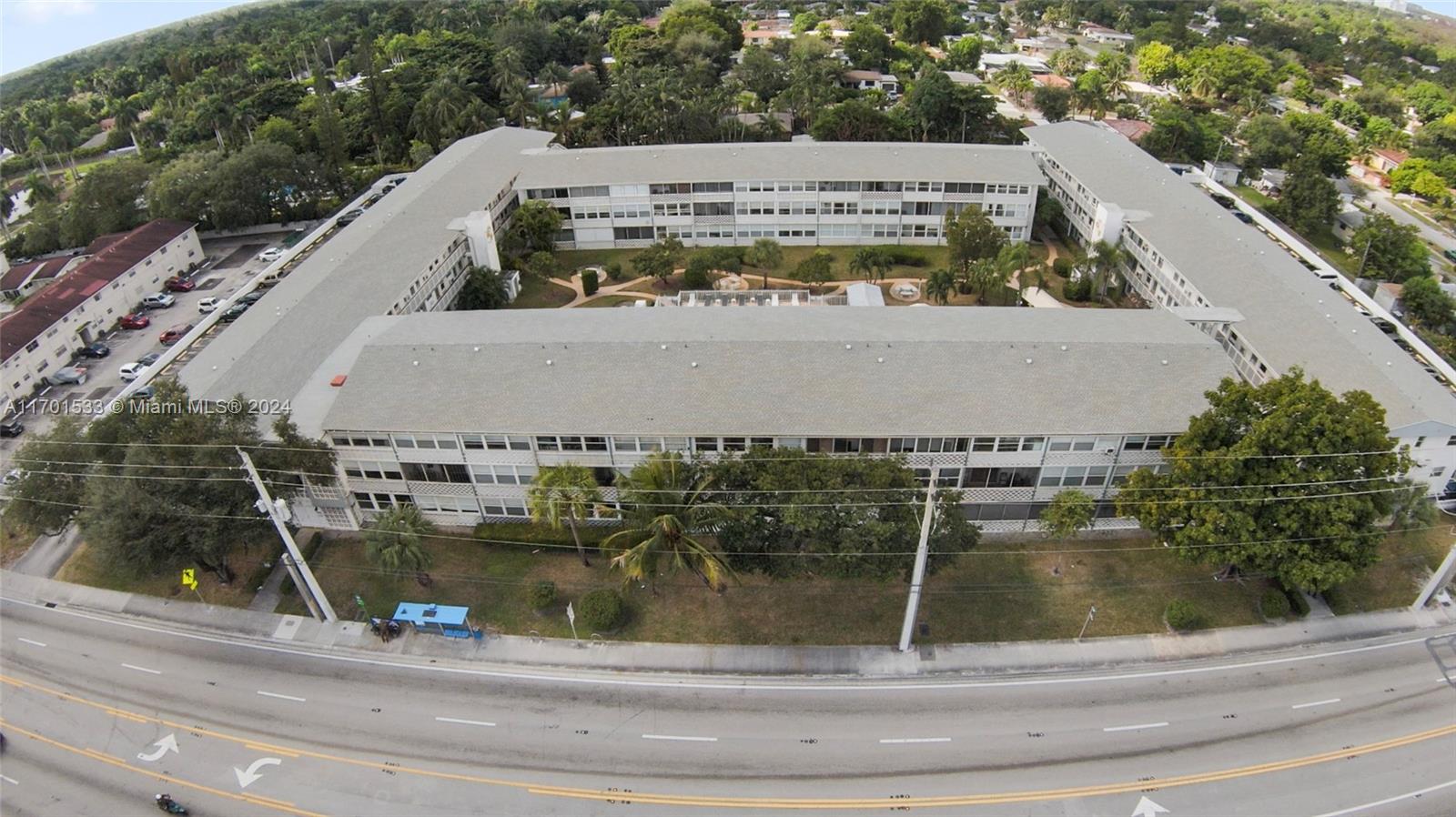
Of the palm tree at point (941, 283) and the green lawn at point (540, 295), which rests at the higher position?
the palm tree at point (941, 283)

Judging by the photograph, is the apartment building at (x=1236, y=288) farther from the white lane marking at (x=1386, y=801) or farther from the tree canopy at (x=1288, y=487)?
the white lane marking at (x=1386, y=801)

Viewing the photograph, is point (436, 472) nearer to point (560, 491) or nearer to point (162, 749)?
point (560, 491)

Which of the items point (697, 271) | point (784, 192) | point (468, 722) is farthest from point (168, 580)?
point (784, 192)

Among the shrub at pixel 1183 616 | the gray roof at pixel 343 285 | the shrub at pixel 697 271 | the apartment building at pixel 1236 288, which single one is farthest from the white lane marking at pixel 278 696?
the apartment building at pixel 1236 288

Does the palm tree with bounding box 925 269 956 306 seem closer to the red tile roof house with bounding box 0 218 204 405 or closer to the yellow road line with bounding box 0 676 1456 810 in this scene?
the yellow road line with bounding box 0 676 1456 810

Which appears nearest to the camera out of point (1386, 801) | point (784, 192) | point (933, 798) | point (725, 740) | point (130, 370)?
point (1386, 801)

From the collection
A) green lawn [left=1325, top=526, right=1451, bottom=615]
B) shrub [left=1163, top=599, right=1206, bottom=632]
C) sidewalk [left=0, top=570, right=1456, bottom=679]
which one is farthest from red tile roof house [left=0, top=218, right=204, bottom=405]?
green lawn [left=1325, top=526, right=1451, bottom=615]
